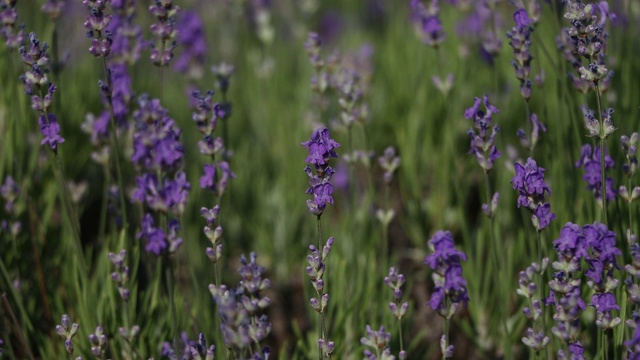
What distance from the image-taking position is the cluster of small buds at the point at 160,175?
6.29 ft

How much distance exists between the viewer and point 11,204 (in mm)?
2457

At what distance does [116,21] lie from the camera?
9.59 feet

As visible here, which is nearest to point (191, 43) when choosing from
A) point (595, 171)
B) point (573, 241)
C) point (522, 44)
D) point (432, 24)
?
point (432, 24)

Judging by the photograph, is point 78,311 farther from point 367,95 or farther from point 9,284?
point 367,95

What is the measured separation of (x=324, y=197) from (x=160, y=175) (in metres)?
0.50

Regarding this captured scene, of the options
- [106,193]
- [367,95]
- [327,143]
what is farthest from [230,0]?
[327,143]

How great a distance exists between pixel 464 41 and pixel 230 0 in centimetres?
148

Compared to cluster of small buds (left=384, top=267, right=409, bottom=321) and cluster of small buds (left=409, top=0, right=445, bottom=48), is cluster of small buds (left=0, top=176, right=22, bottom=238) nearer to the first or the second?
cluster of small buds (left=384, top=267, right=409, bottom=321)

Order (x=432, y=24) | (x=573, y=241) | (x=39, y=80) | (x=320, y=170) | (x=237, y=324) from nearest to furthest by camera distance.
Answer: (x=237, y=324) → (x=573, y=241) → (x=320, y=170) → (x=39, y=80) → (x=432, y=24)

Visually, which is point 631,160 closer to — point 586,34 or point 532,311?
point 586,34

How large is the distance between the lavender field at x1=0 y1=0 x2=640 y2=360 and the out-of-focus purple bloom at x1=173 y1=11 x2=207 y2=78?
1 cm

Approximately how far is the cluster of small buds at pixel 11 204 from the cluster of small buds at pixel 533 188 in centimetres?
174

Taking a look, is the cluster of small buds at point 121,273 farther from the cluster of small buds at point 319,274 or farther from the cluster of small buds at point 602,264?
the cluster of small buds at point 602,264

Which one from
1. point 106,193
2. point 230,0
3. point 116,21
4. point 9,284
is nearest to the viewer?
point 9,284
